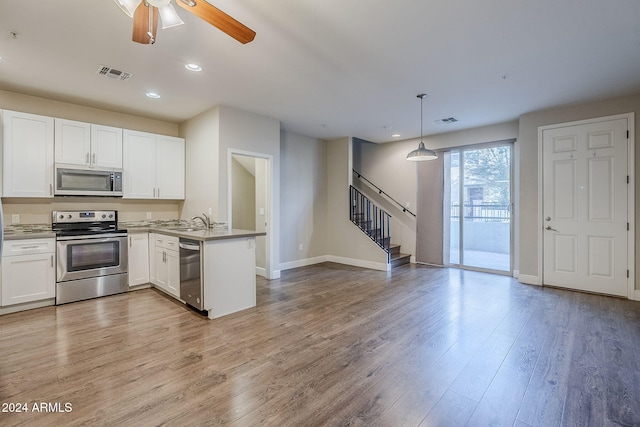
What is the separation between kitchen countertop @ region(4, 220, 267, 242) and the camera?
3500 mm

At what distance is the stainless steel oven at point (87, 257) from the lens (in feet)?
12.7

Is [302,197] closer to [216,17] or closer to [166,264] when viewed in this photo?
[166,264]

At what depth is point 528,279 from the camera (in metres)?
4.93

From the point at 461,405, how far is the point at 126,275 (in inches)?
179

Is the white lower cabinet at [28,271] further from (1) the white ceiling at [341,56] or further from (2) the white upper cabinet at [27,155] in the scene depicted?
(1) the white ceiling at [341,56]

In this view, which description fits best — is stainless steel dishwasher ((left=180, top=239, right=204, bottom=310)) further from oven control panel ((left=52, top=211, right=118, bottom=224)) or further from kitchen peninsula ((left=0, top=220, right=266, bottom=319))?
oven control panel ((left=52, top=211, right=118, bottom=224))

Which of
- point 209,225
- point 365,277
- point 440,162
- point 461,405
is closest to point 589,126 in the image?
point 440,162

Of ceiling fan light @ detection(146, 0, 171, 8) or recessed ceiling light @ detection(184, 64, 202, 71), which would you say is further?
recessed ceiling light @ detection(184, 64, 202, 71)

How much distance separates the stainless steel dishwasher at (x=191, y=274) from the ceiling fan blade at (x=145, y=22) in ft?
6.83

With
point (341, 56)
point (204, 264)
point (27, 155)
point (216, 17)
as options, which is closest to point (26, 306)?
point (27, 155)

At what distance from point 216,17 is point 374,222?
5.72 metres

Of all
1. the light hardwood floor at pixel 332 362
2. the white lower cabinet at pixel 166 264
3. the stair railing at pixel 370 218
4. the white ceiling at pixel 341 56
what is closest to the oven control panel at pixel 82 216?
the white lower cabinet at pixel 166 264

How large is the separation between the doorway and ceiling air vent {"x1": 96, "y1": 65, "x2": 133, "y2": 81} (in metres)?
1.77

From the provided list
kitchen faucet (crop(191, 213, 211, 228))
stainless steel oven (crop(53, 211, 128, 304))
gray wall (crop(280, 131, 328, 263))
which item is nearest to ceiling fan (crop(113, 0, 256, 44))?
kitchen faucet (crop(191, 213, 211, 228))
